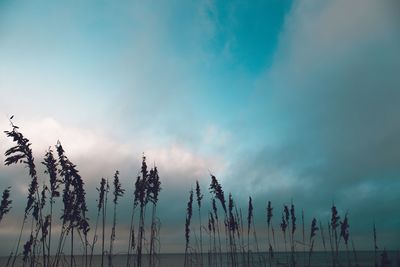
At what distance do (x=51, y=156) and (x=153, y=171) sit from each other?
19.6ft

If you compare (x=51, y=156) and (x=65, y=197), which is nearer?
(x=51, y=156)

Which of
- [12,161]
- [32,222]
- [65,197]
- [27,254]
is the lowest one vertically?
[27,254]

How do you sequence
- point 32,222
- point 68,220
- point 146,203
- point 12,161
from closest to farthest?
point 12,161 < point 68,220 < point 32,222 < point 146,203

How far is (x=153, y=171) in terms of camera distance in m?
16.5

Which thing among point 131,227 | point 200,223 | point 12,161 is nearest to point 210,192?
point 200,223

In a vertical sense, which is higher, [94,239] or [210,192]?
[210,192]

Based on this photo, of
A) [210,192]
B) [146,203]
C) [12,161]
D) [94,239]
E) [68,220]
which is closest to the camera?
[12,161]

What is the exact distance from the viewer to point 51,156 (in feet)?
37.1

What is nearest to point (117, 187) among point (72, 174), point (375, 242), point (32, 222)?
point (32, 222)

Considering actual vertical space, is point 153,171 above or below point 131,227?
above

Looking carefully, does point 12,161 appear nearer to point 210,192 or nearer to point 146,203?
point 146,203

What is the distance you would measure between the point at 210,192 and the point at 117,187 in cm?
494

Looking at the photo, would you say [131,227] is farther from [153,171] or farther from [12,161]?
[12,161]

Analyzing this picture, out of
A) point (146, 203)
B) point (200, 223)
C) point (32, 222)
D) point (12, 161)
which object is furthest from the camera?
point (200, 223)
